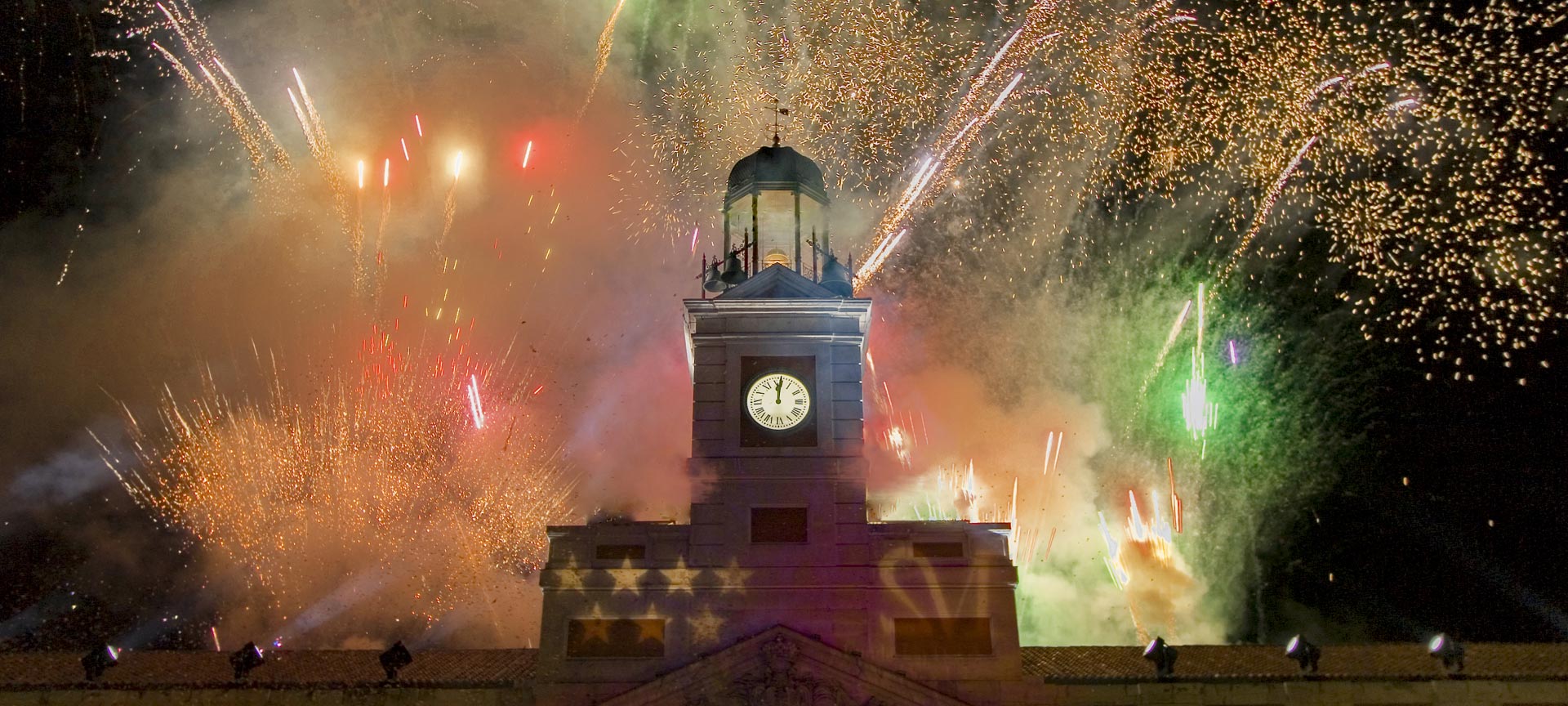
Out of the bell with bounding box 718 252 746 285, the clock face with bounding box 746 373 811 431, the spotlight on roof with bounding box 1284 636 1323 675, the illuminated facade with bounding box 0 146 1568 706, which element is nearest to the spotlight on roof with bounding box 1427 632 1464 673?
the illuminated facade with bounding box 0 146 1568 706

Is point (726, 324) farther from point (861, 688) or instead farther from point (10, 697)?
point (10, 697)

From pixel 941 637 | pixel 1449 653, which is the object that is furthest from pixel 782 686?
pixel 1449 653

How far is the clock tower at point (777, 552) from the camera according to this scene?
25047mm

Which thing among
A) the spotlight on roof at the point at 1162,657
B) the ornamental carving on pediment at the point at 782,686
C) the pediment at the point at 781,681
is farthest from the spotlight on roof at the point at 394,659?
the spotlight on roof at the point at 1162,657

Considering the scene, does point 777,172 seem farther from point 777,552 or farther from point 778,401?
point 777,552

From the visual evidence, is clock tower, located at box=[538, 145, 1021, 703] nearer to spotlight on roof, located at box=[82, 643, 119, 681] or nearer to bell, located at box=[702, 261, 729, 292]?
bell, located at box=[702, 261, 729, 292]

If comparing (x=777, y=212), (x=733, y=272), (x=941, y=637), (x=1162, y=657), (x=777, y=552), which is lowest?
(x=1162, y=657)

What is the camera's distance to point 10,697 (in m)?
26.0

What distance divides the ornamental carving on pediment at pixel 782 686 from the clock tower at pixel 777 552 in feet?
2.83

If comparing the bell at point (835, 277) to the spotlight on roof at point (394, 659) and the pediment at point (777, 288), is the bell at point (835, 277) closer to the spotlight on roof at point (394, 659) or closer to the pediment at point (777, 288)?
the pediment at point (777, 288)

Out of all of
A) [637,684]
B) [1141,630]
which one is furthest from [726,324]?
[1141,630]

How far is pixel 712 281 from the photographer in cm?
3000

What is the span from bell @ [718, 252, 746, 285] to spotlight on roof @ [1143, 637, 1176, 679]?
47.8ft

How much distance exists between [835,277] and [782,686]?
11539 mm
